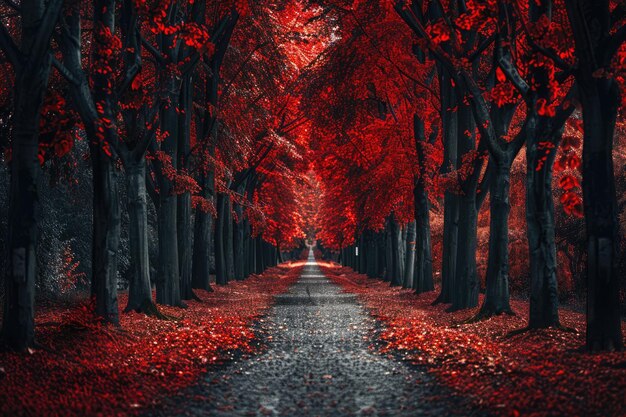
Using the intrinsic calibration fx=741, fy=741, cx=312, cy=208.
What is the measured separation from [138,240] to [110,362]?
662 centimetres

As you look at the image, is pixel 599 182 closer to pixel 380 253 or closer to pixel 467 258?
pixel 467 258

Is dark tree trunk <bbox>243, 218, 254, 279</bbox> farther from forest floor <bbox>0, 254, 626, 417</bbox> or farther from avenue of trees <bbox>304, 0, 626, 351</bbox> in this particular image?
forest floor <bbox>0, 254, 626, 417</bbox>

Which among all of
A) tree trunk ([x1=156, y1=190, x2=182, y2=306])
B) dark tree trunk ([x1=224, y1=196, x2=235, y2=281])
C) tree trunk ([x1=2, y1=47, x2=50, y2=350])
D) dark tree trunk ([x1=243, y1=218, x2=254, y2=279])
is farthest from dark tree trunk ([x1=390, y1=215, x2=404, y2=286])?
tree trunk ([x1=2, y1=47, x2=50, y2=350])

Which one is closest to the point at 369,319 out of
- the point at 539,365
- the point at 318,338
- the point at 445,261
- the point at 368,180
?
the point at 318,338

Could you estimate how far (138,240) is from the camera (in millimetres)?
16625

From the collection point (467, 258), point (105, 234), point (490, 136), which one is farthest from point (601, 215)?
point (467, 258)

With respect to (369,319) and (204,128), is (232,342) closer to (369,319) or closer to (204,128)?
(369,319)

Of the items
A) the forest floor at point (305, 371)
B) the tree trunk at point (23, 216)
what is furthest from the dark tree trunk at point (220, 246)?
the tree trunk at point (23, 216)

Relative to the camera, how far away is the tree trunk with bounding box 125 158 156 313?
16516 mm

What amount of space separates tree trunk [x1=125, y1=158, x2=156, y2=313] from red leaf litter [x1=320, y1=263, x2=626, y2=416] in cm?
556

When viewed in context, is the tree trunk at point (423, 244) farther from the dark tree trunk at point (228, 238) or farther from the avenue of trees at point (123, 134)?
the dark tree trunk at point (228, 238)

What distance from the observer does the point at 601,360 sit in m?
9.69

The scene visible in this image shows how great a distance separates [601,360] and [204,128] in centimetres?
1643

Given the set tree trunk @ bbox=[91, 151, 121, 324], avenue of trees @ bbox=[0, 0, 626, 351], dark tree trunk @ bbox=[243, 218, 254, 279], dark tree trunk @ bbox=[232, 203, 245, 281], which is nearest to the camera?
avenue of trees @ bbox=[0, 0, 626, 351]
